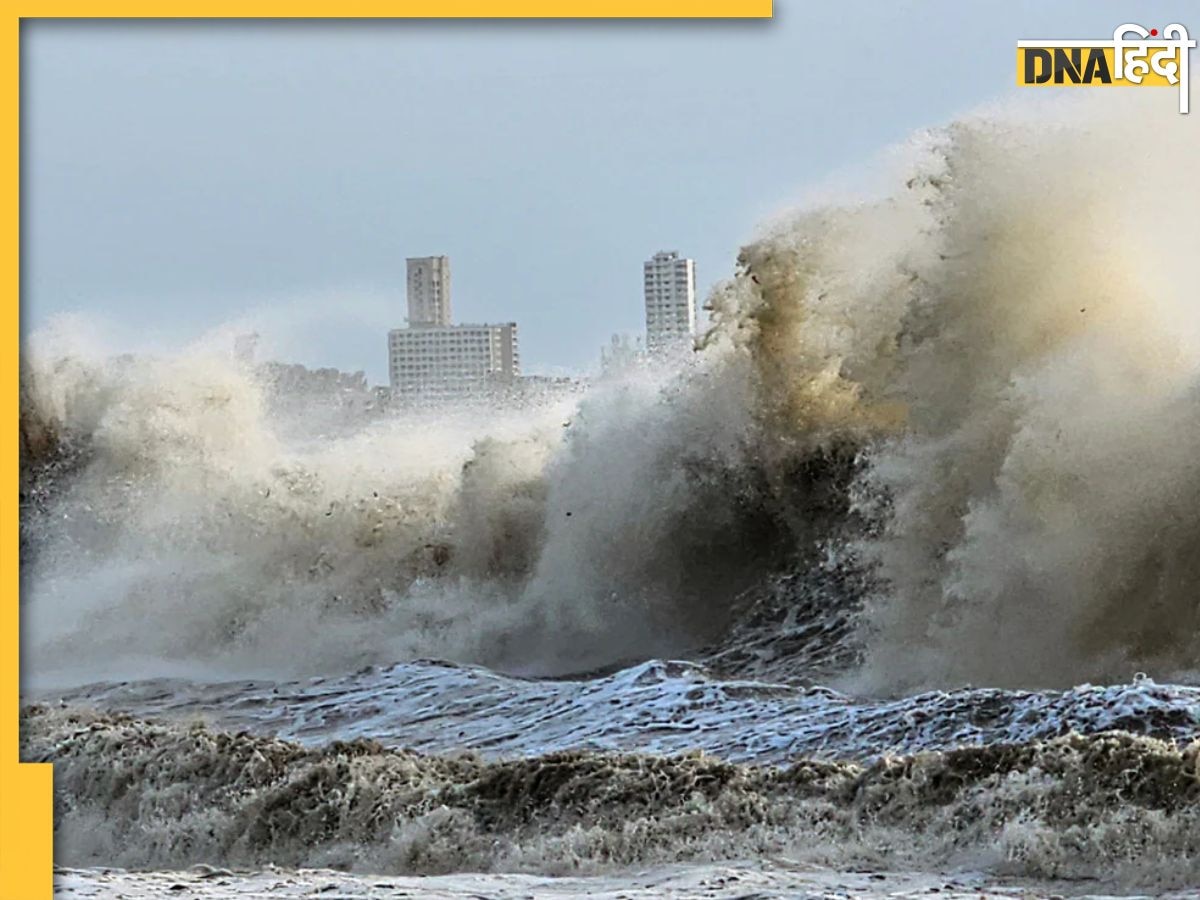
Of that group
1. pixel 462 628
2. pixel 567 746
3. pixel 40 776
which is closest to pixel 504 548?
pixel 462 628

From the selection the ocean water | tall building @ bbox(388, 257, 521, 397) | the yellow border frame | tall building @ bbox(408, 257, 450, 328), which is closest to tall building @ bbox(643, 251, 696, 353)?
the ocean water

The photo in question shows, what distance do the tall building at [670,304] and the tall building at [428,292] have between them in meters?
1.35

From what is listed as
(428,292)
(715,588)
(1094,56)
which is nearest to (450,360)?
(428,292)

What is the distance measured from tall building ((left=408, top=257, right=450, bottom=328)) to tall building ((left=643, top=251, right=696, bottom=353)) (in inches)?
53.3

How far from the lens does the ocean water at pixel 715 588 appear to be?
5.84 m

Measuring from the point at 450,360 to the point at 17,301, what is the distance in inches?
399

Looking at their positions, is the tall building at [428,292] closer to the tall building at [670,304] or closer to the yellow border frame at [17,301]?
the tall building at [670,304]

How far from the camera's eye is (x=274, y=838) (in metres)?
6.41

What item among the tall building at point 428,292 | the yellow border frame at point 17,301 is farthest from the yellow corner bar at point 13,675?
the tall building at point 428,292

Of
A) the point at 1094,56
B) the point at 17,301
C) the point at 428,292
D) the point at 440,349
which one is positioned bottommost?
the point at 17,301

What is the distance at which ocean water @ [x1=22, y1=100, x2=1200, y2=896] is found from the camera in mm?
5836

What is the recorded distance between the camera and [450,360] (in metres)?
14.9

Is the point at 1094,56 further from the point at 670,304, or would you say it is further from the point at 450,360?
the point at 450,360

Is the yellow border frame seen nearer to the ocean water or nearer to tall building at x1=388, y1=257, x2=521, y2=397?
the ocean water
